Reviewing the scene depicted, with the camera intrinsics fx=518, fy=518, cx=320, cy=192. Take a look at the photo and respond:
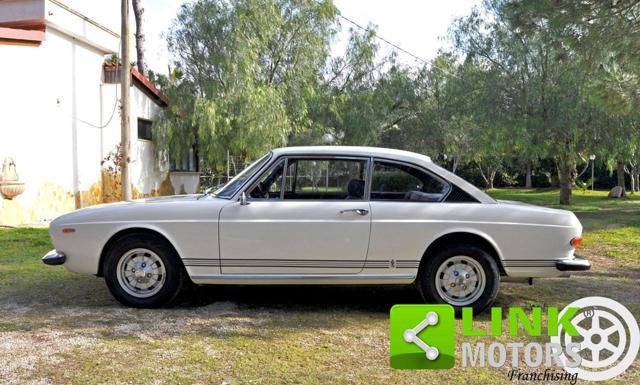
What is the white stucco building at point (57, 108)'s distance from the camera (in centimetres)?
1063

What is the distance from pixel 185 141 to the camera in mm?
15727

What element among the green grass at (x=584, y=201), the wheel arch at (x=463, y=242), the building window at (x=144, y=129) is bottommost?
the green grass at (x=584, y=201)

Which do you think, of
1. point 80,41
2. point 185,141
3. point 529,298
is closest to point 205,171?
point 185,141

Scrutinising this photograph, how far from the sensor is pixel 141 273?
4.98 metres

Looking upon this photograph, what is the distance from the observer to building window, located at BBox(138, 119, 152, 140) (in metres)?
15.1

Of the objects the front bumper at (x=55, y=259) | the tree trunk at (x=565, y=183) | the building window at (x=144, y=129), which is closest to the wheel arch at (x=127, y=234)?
the front bumper at (x=55, y=259)

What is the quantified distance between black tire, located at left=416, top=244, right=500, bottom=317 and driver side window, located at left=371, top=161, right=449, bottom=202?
0.53m

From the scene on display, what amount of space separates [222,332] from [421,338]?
5.46 feet

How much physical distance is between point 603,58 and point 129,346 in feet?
27.4

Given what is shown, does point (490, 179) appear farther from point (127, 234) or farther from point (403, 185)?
point (127, 234)

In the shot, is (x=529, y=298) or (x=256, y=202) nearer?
(x=256, y=202)

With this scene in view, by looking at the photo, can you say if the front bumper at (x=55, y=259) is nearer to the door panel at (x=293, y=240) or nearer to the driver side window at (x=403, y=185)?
the door panel at (x=293, y=240)

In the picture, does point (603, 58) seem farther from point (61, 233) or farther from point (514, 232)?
point (61, 233)

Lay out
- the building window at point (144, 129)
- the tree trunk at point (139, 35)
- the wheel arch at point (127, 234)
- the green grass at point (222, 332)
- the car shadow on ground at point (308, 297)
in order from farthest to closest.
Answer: the tree trunk at point (139, 35) < the building window at point (144, 129) < the car shadow on ground at point (308, 297) < the wheel arch at point (127, 234) < the green grass at point (222, 332)
